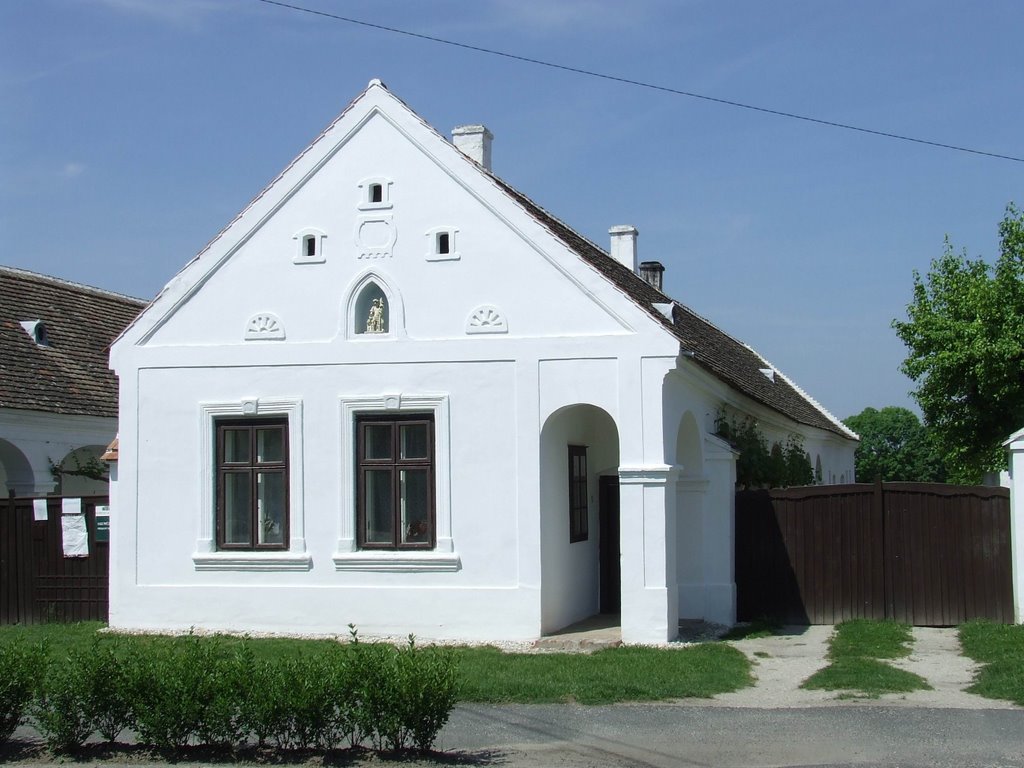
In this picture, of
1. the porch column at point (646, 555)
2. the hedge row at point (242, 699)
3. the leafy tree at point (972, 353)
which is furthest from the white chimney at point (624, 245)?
the hedge row at point (242, 699)

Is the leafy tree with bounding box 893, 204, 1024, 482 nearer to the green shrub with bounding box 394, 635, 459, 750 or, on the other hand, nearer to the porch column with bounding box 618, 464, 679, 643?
the porch column with bounding box 618, 464, 679, 643

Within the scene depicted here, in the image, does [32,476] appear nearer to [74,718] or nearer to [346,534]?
[346,534]

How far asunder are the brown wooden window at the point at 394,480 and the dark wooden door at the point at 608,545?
10.0 feet

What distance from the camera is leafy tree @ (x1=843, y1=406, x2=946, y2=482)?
62312 mm

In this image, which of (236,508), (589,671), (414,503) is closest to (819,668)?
(589,671)

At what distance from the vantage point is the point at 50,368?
23.4 metres

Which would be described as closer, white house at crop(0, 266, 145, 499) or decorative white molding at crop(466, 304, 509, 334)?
decorative white molding at crop(466, 304, 509, 334)

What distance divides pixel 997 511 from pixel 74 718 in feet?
39.3

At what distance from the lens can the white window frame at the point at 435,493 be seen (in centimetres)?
1509

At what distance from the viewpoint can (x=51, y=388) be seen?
2277cm

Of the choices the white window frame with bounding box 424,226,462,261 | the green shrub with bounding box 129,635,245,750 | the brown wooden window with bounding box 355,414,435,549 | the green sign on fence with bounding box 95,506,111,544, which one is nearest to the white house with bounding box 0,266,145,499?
the green sign on fence with bounding box 95,506,111,544

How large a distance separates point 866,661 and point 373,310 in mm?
7370

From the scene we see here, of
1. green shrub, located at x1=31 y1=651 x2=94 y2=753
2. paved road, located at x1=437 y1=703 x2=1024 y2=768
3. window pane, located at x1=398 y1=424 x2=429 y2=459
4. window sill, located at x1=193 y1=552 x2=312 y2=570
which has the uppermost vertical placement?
window pane, located at x1=398 y1=424 x2=429 y2=459

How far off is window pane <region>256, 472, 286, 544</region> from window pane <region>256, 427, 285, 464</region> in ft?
0.67
